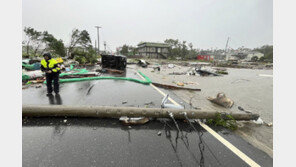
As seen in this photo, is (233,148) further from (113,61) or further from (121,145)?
(113,61)

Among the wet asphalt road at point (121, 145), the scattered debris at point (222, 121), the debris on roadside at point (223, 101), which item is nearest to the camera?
the wet asphalt road at point (121, 145)

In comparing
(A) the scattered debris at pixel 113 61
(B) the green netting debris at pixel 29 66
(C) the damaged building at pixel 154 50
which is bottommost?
(B) the green netting debris at pixel 29 66

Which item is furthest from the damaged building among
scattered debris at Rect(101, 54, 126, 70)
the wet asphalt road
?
the wet asphalt road

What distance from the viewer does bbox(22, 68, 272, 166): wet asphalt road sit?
1898 mm

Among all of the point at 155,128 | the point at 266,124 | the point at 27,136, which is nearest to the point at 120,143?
the point at 155,128

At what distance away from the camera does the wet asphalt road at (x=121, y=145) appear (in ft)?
6.23

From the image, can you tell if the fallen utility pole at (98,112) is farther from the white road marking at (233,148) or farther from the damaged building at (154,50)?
the damaged building at (154,50)

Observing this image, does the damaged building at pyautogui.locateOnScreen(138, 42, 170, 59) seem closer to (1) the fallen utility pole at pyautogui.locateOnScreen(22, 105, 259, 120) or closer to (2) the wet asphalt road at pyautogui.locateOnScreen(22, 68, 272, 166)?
(1) the fallen utility pole at pyautogui.locateOnScreen(22, 105, 259, 120)

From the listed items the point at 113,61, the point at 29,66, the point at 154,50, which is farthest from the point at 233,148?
the point at 154,50

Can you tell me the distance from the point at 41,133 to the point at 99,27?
4062cm

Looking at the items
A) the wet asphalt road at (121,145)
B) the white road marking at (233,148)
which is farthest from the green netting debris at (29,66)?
the white road marking at (233,148)

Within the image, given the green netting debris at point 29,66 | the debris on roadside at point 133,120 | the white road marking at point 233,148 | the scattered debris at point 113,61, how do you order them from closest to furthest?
1. the white road marking at point 233,148
2. the debris on roadside at point 133,120
3. the green netting debris at point 29,66
4. the scattered debris at point 113,61

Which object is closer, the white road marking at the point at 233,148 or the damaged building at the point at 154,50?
the white road marking at the point at 233,148

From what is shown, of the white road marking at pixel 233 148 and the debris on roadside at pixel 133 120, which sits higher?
the debris on roadside at pixel 133 120
